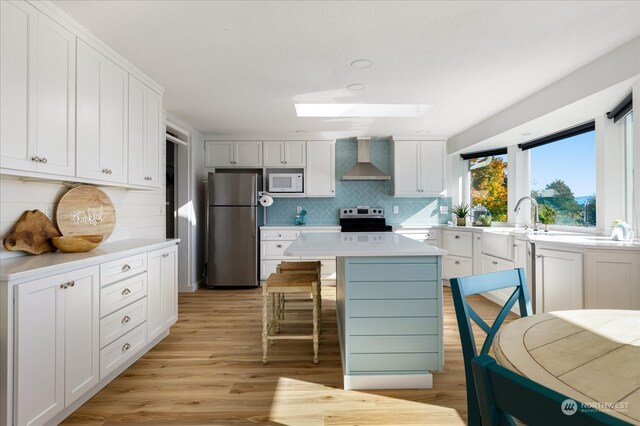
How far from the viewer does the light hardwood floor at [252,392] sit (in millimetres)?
1771

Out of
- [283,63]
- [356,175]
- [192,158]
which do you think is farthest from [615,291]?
[192,158]

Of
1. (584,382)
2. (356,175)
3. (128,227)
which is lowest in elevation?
(584,382)

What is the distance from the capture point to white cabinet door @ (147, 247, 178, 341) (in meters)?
2.54

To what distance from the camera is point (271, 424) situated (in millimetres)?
1713

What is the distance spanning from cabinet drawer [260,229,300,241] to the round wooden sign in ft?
7.55

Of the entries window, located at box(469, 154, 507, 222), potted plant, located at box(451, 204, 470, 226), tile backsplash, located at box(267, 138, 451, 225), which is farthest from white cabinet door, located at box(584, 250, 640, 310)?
tile backsplash, located at box(267, 138, 451, 225)

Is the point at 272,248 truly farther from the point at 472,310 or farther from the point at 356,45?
the point at 472,310

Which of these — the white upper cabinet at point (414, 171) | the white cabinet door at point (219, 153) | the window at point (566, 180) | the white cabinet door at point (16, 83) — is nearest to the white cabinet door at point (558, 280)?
the window at point (566, 180)

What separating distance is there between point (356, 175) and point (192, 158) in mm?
2513

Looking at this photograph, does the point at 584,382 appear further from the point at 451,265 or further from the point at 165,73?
the point at 451,265

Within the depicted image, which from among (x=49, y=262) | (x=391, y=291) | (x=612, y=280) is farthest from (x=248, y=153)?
(x=612, y=280)

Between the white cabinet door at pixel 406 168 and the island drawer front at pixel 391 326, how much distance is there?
321 centimetres

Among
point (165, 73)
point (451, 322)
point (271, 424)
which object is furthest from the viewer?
point (451, 322)

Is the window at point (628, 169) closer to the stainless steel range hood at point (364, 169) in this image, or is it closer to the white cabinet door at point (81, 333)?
the stainless steel range hood at point (364, 169)
